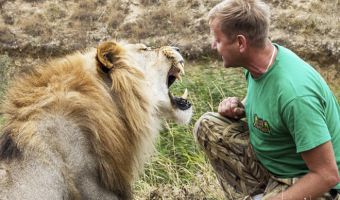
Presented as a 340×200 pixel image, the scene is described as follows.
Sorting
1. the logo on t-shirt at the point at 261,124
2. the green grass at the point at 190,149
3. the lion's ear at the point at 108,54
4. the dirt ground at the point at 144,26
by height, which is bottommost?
the dirt ground at the point at 144,26

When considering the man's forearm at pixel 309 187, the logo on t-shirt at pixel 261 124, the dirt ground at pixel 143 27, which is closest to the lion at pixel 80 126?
the logo on t-shirt at pixel 261 124

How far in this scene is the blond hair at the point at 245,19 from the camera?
3.61m

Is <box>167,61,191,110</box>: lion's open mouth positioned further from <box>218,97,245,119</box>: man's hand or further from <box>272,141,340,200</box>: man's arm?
<box>272,141,340,200</box>: man's arm

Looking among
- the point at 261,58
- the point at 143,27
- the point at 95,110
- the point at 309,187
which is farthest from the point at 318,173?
the point at 143,27

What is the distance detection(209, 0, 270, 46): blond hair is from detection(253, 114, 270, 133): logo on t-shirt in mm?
425

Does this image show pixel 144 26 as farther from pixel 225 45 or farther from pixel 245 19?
pixel 245 19

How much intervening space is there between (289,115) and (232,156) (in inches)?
35.8

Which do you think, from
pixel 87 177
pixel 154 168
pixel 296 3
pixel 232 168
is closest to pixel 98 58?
pixel 87 177

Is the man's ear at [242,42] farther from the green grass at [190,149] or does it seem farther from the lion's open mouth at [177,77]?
the green grass at [190,149]

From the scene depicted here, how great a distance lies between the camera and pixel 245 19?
361 cm

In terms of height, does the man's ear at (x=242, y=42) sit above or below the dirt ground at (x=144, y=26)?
above

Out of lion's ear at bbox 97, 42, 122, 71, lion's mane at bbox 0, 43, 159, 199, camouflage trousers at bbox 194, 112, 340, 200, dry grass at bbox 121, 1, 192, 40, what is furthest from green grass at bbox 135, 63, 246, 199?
dry grass at bbox 121, 1, 192, 40

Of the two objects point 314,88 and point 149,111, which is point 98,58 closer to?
point 149,111

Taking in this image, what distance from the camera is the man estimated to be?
3.44 metres
